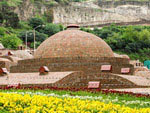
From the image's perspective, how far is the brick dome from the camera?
76.8 ft

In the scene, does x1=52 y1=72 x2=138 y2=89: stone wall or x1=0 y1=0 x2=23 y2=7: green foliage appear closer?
x1=52 y1=72 x2=138 y2=89: stone wall

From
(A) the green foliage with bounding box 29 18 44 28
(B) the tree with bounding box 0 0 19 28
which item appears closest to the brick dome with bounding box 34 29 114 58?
(B) the tree with bounding box 0 0 19 28

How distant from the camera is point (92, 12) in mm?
77375

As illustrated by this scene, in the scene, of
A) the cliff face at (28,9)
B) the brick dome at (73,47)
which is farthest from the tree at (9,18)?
the brick dome at (73,47)

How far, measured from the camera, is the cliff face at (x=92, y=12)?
7075 cm

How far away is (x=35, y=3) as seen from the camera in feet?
238

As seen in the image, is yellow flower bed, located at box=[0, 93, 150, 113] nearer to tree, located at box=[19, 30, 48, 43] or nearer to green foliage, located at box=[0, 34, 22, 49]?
green foliage, located at box=[0, 34, 22, 49]

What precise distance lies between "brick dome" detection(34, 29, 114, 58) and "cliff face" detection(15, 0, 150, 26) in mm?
44441

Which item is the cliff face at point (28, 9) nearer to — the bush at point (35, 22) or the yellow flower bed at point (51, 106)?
the bush at point (35, 22)

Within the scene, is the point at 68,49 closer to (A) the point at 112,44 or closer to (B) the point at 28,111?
(B) the point at 28,111

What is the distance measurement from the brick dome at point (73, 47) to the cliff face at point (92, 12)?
1750 inches

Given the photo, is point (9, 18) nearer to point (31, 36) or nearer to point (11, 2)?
point (31, 36)

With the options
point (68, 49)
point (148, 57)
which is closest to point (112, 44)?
point (148, 57)

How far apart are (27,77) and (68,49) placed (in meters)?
3.49
